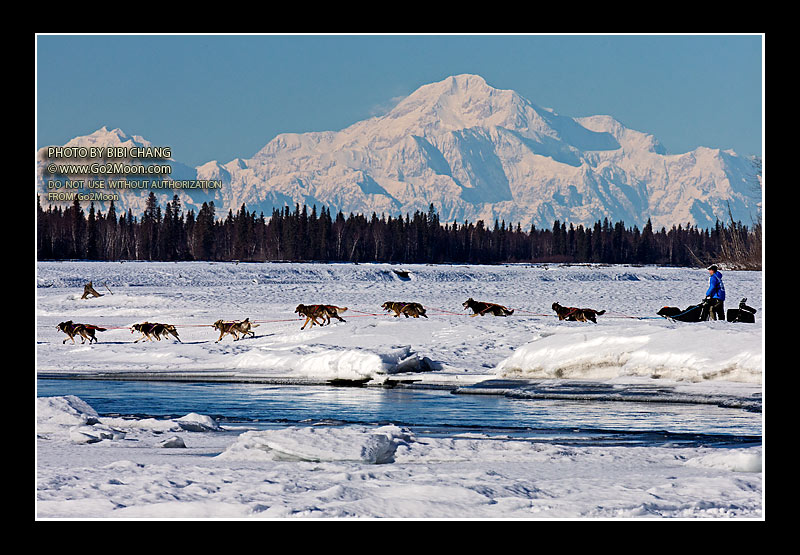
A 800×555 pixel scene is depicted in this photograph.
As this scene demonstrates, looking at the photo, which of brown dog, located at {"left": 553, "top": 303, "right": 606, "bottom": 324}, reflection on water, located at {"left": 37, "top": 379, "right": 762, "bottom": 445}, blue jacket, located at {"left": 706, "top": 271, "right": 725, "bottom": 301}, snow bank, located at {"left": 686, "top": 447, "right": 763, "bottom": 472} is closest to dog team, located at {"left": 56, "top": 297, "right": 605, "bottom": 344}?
brown dog, located at {"left": 553, "top": 303, "right": 606, "bottom": 324}

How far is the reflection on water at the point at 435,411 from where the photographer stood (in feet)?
38.8

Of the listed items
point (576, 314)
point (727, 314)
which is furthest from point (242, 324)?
point (727, 314)

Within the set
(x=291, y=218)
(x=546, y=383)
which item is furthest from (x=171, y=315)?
(x=291, y=218)

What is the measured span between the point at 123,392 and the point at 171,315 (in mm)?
15478

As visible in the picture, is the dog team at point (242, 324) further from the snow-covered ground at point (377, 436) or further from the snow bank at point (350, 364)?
the snow bank at point (350, 364)

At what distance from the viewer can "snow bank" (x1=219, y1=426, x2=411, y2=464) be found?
30.5ft

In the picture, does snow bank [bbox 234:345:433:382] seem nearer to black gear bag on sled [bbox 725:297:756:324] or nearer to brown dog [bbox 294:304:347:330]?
brown dog [bbox 294:304:347:330]

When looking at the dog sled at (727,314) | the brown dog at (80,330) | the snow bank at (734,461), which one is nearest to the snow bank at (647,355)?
the dog sled at (727,314)

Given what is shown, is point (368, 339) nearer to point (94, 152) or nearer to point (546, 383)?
point (546, 383)

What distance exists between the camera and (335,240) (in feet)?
481

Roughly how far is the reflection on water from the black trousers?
811 centimetres

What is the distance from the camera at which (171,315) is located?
3209 cm

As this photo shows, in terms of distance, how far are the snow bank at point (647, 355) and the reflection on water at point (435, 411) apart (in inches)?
75.7
